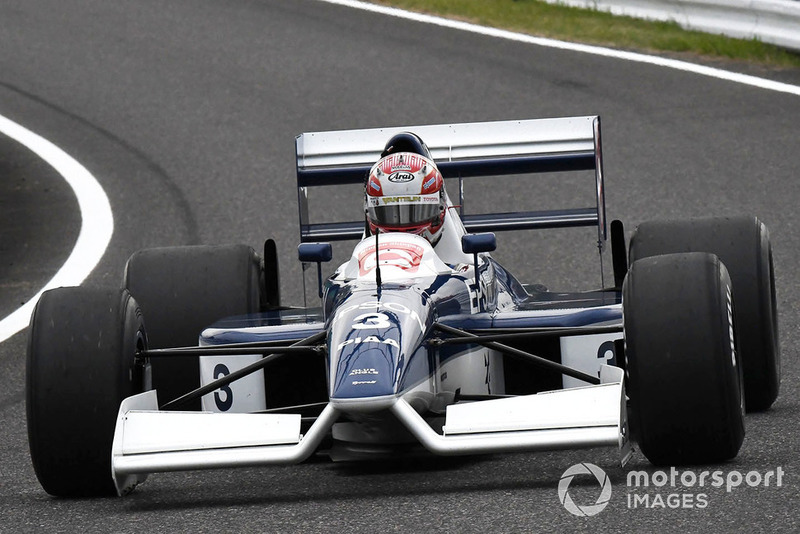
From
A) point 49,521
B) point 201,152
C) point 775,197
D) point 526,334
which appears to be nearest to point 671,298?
point 526,334

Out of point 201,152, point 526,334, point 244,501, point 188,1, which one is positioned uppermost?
point 188,1

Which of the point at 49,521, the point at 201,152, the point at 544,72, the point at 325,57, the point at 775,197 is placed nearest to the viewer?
the point at 49,521

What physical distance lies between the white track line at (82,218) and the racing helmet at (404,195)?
Result: 9.31 ft

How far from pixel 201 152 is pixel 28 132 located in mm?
1984

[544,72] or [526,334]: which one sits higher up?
[544,72]

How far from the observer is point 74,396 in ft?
20.8

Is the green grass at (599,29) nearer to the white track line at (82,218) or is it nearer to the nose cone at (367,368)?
the white track line at (82,218)

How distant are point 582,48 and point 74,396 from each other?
11523 millimetres

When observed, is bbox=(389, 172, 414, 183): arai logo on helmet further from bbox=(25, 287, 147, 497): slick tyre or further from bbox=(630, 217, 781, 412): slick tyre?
bbox=(25, 287, 147, 497): slick tyre

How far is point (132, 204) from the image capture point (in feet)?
44.7

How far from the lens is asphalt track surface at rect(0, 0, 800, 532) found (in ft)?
19.5

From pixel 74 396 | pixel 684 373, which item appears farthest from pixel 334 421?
pixel 684 373

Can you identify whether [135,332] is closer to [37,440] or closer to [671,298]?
[37,440]

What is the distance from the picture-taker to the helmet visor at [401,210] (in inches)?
305
